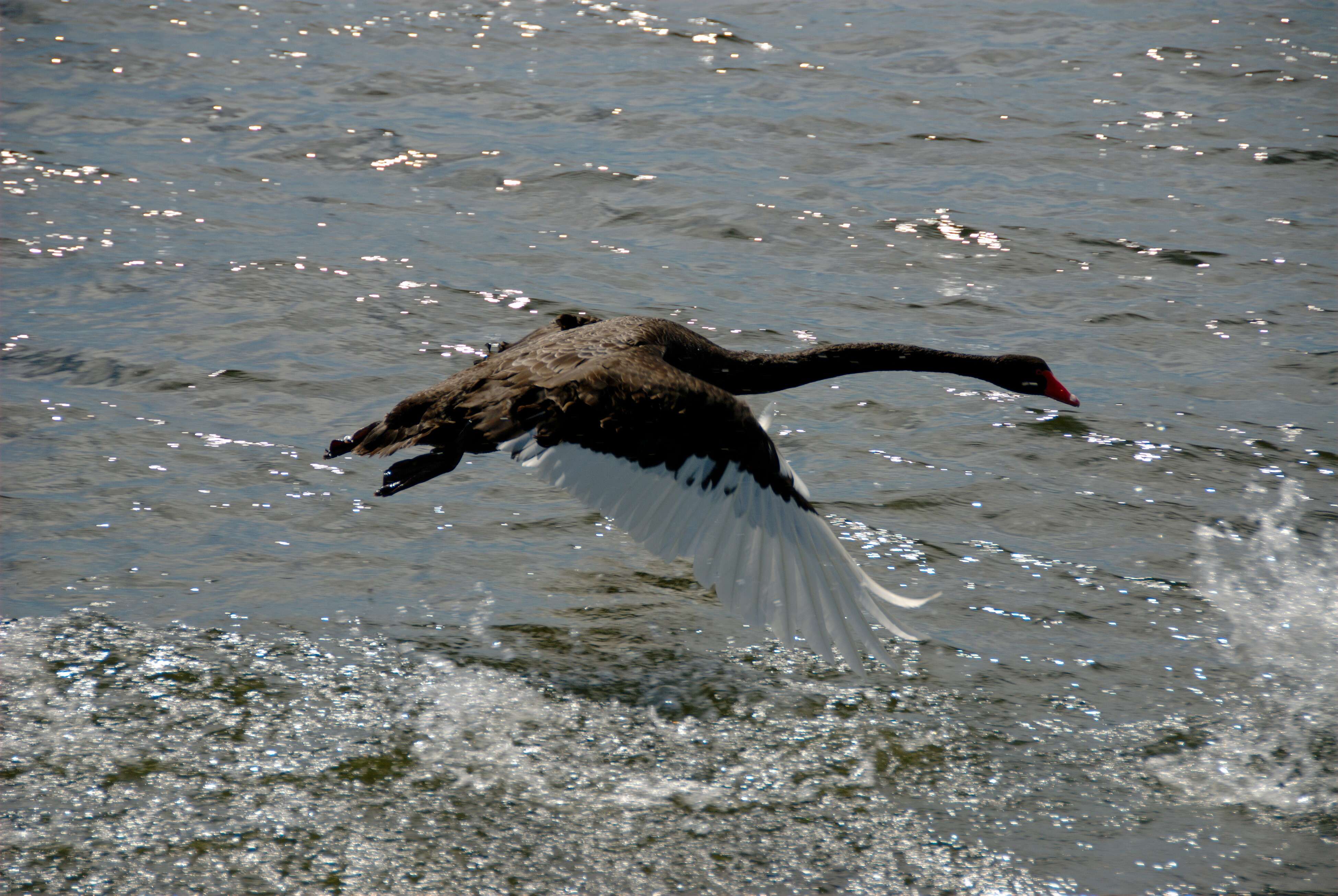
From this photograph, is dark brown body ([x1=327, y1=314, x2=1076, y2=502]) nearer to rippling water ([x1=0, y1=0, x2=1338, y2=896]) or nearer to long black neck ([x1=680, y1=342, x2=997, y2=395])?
long black neck ([x1=680, y1=342, x2=997, y2=395])

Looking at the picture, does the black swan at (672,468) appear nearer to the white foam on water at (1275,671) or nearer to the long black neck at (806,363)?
the long black neck at (806,363)

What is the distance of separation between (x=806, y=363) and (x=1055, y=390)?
1339mm

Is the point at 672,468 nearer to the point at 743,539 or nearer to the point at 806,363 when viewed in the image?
the point at 743,539

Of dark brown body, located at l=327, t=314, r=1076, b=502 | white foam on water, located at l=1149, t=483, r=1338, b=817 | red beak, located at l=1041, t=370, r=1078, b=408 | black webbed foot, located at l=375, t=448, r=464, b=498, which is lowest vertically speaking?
white foam on water, located at l=1149, t=483, r=1338, b=817

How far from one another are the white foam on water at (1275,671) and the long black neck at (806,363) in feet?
5.12

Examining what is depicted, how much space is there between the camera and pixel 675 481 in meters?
5.45

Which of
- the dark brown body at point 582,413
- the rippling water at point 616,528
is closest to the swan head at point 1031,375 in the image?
the rippling water at point 616,528

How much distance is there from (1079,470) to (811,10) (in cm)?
1136

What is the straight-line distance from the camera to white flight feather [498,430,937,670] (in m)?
5.08

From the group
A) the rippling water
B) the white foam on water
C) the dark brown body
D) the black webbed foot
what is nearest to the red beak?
the rippling water

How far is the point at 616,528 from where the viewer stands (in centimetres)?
712

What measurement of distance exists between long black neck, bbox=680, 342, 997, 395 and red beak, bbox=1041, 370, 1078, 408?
261 mm

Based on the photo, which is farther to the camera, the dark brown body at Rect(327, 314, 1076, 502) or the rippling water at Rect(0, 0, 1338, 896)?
the dark brown body at Rect(327, 314, 1076, 502)

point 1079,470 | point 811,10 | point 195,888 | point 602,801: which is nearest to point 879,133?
point 811,10
